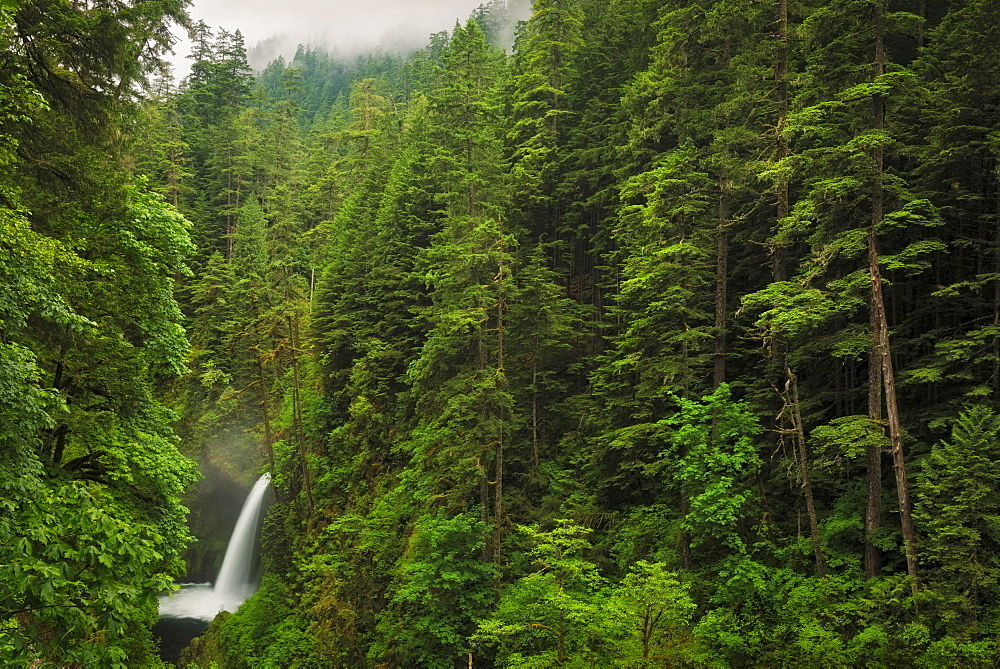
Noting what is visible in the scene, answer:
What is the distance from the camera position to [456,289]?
20125mm

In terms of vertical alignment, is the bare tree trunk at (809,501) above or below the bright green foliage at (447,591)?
above

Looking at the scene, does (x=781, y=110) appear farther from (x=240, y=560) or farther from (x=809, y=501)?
(x=240, y=560)

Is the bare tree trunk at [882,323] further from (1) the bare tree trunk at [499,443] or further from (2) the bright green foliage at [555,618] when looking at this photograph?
(1) the bare tree trunk at [499,443]

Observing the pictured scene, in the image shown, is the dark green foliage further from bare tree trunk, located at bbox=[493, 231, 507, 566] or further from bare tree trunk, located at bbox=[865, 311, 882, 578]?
bare tree trunk, located at bbox=[493, 231, 507, 566]

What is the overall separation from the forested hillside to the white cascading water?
3.07m

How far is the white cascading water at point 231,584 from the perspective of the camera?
93.1 ft

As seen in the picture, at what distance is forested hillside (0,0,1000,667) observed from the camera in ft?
32.8

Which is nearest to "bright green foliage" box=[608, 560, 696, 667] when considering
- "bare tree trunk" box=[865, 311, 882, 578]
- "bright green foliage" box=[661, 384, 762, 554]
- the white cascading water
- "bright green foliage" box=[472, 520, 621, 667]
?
"bright green foliage" box=[472, 520, 621, 667]

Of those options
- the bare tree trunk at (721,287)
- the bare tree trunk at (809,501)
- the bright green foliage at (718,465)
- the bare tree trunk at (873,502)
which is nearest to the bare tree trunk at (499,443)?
the bright green foliage at (718,465)

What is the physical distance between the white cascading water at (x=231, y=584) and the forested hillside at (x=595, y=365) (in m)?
3.07

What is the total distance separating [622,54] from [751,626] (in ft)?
71.1

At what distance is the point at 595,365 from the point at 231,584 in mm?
21239

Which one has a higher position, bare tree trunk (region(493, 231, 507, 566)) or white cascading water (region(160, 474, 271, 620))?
bare tree trunk (region(493, 231, 507, 566))

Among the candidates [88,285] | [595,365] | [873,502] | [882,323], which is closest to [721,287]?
[882,323]
